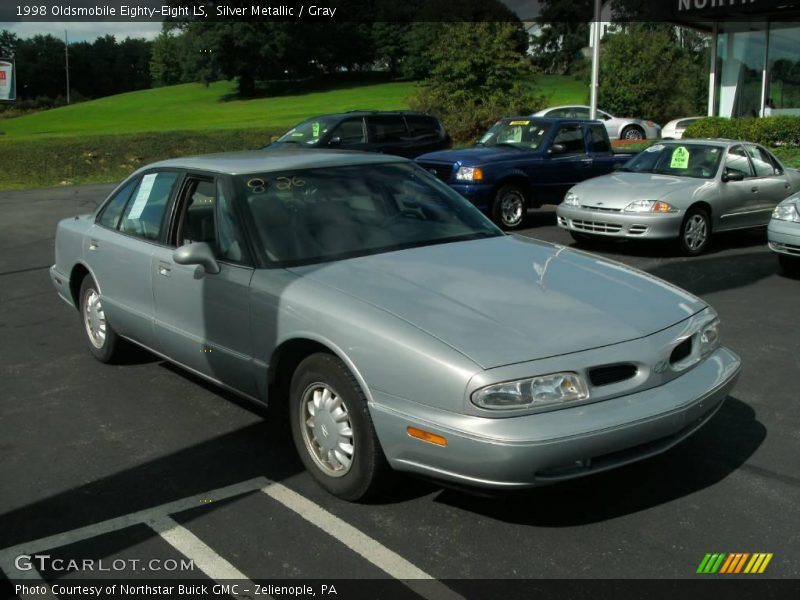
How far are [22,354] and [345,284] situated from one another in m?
3.85

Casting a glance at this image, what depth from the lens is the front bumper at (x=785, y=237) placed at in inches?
352

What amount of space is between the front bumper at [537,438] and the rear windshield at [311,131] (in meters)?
12.7

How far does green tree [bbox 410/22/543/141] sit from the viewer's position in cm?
3056

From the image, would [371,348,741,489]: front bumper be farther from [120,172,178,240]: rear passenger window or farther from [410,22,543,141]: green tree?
[410,22,543,141]: green tree

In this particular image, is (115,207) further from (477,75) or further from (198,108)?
(198,108)

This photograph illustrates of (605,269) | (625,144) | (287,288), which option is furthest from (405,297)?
(625,144)

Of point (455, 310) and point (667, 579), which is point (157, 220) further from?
point (667, 579)

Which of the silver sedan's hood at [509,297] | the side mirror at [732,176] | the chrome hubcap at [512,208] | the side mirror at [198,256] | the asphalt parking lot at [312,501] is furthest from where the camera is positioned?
the chrome hubcap at [512,208]

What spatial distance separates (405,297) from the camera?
401 cm

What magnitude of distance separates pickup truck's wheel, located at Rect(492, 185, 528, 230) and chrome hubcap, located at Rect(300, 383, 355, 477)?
8.77 meters

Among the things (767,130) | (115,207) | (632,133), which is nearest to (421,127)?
(767,130)

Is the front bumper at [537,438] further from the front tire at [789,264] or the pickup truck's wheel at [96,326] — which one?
the front tire at [789,264]

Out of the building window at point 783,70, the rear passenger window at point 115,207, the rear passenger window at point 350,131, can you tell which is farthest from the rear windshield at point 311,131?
the building window at point 783,70

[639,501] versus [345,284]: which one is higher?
[345,284]
